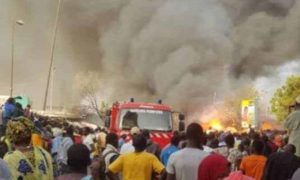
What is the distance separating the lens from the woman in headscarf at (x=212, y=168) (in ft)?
18.7

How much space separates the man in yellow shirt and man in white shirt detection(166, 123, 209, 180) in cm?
96

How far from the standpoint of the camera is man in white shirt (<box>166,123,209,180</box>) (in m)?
6.04

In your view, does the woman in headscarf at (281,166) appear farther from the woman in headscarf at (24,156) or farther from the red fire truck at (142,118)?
the red fire truck at (142,118)

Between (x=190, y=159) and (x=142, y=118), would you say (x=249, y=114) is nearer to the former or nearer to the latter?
(x=142, y=118)

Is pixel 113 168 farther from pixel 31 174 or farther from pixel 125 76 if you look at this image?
pixel 125 76

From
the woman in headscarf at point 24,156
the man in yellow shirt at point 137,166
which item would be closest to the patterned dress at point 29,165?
the woman in headscarf at point 24,156

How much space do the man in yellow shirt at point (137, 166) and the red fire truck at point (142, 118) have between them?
1218 centimetres

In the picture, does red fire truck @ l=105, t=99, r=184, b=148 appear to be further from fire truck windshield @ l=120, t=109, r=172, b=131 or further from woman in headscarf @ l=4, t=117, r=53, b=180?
woman in headscarf @ l=4, t=117, r=53, b=180

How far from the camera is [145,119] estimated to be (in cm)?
1992

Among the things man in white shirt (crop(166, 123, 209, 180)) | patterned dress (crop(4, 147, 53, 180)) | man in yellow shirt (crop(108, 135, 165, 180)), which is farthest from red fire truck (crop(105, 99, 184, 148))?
patterned dress (crop(4, 147, 53, 180))

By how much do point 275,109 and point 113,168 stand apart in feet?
171

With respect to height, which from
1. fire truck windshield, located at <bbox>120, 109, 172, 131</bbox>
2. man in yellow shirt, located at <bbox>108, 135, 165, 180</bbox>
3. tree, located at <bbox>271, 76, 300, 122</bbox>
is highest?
tree, located at <bbox>271, 76, 300, 122</bbox>

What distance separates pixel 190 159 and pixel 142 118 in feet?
45.4

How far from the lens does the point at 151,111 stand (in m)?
20.1
